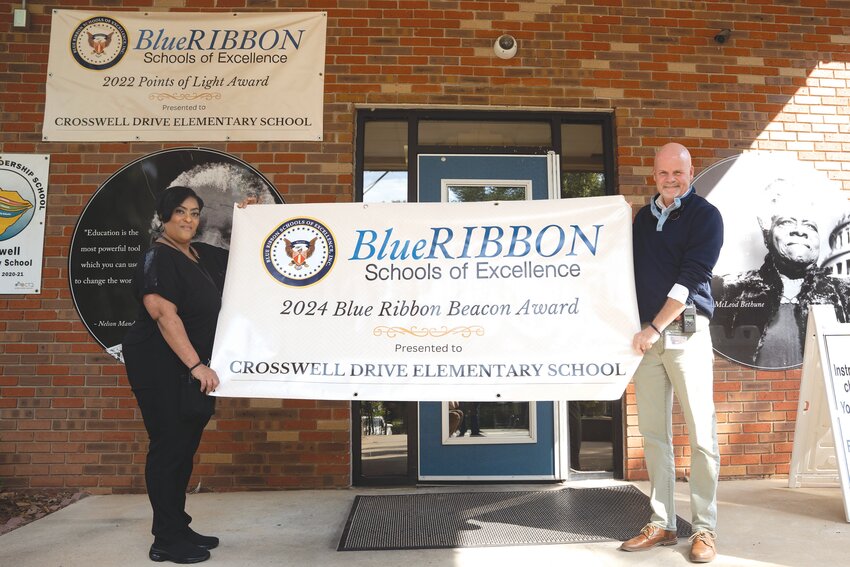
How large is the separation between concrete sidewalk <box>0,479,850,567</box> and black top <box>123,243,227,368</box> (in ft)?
3.46

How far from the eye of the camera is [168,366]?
9.45 feet

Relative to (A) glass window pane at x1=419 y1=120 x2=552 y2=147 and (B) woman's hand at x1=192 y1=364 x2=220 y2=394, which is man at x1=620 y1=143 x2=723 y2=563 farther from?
(B) woman's hand at x1=192 y1=364 x2=220 y2=394

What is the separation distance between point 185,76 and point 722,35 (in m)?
3.99

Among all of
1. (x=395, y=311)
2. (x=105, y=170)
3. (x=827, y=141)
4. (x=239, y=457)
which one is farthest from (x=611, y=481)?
(x=105, y=170)

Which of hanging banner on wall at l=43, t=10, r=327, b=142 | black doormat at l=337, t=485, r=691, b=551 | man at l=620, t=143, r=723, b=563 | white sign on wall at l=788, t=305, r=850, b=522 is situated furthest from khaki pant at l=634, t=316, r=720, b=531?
hanging banner on wall at l=43, t=10, r=327, b=142

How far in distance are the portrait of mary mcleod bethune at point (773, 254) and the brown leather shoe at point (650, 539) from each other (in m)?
1.82

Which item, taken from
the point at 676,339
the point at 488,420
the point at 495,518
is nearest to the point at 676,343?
the point at 676,339

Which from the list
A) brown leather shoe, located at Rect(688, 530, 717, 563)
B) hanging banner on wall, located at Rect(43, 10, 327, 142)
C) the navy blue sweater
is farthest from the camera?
hanging banner on wall, located at Rect(43, 10, 327, 142)

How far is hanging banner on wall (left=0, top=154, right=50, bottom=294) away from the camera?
13.8ft

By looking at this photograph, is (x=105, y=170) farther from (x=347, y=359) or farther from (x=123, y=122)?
(x=347, y=359)

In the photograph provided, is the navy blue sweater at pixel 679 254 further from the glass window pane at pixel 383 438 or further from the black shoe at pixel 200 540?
the black shoe at pixel 200 540

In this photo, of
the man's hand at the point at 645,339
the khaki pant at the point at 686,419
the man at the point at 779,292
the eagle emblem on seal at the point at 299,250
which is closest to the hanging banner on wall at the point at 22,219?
the eagle emblem on seal at the point at 299,250

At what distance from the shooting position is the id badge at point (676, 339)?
2.96 meters

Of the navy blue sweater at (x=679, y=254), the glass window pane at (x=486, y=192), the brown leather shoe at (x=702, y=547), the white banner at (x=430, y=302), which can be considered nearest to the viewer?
the brown leather shoe at (x=702, y=547)
